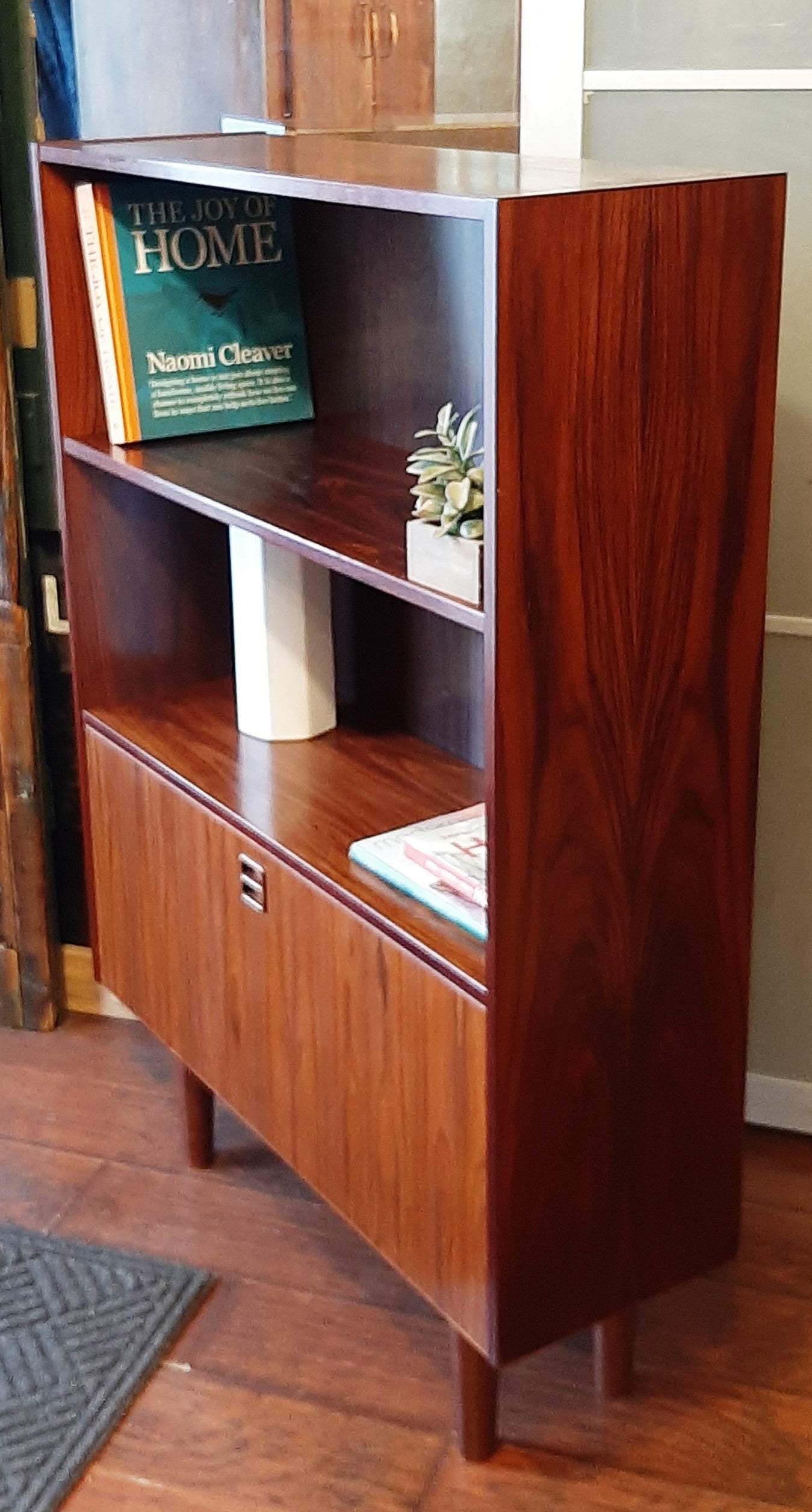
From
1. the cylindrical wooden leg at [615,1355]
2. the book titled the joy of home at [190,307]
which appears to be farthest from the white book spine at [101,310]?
the cylindrical wooden leg at [615,1355]

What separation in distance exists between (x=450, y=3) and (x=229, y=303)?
641 mm

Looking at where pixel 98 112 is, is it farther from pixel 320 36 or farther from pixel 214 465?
pixel 214 465

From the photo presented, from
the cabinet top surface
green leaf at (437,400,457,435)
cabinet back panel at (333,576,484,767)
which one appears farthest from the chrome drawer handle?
the cabinet top surface

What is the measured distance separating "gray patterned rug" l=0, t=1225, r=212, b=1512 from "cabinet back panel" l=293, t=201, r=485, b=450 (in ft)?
3.23

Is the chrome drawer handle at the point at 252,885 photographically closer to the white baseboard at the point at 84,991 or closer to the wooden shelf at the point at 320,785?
the wooden shelf at the point at 320,785

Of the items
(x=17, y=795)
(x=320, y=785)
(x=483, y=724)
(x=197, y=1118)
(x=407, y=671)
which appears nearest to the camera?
(x=483, y=724)

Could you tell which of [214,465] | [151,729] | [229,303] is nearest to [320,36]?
[229,303]

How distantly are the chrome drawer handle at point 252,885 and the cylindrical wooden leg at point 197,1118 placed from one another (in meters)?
0.44

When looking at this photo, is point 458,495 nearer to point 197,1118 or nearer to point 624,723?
point 624,723

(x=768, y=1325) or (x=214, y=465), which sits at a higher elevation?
(x=214, y=465)

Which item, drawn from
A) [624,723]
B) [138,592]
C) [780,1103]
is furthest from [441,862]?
[780,1103]

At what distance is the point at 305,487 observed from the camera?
1.72 metres

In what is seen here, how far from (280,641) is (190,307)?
0.39 meters

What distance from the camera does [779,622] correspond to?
202 centimetres
